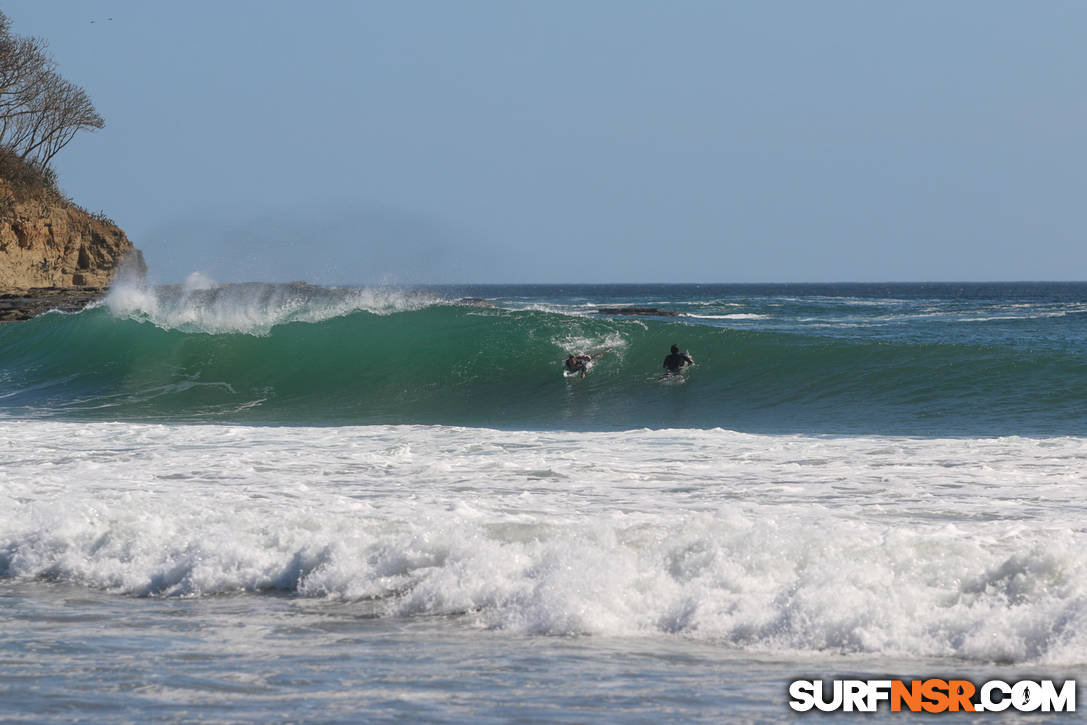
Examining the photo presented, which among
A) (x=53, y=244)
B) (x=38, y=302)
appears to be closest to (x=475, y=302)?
(x=38, y=302)

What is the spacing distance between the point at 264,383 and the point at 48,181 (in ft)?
94.3

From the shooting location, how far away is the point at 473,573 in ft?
17.3

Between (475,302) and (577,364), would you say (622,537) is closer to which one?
(577,364)

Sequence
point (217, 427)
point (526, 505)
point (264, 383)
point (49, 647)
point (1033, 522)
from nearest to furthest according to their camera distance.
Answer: point (49, 647)
point (1033, 522)
point (526, 505)
point (217, 427)
point (264, 383)

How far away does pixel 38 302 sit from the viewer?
27156 mm

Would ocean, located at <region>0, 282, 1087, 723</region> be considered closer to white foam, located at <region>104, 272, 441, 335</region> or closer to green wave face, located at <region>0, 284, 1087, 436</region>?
green wave face, located at <region>0, 284, 1087, 436</region>

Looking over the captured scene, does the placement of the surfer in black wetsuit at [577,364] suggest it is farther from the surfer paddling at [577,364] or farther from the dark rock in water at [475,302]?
the dark rock in water at [475,302]

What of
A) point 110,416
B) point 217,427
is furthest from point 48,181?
point 217,427

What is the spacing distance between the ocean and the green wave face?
9.1 inches

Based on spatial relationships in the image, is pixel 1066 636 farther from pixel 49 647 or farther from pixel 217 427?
pixel 217 427

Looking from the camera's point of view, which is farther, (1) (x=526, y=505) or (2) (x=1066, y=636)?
(1) (x=526, y=505)

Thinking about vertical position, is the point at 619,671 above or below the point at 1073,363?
below

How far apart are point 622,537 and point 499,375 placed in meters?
11.0

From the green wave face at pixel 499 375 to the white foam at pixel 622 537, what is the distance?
359cm
